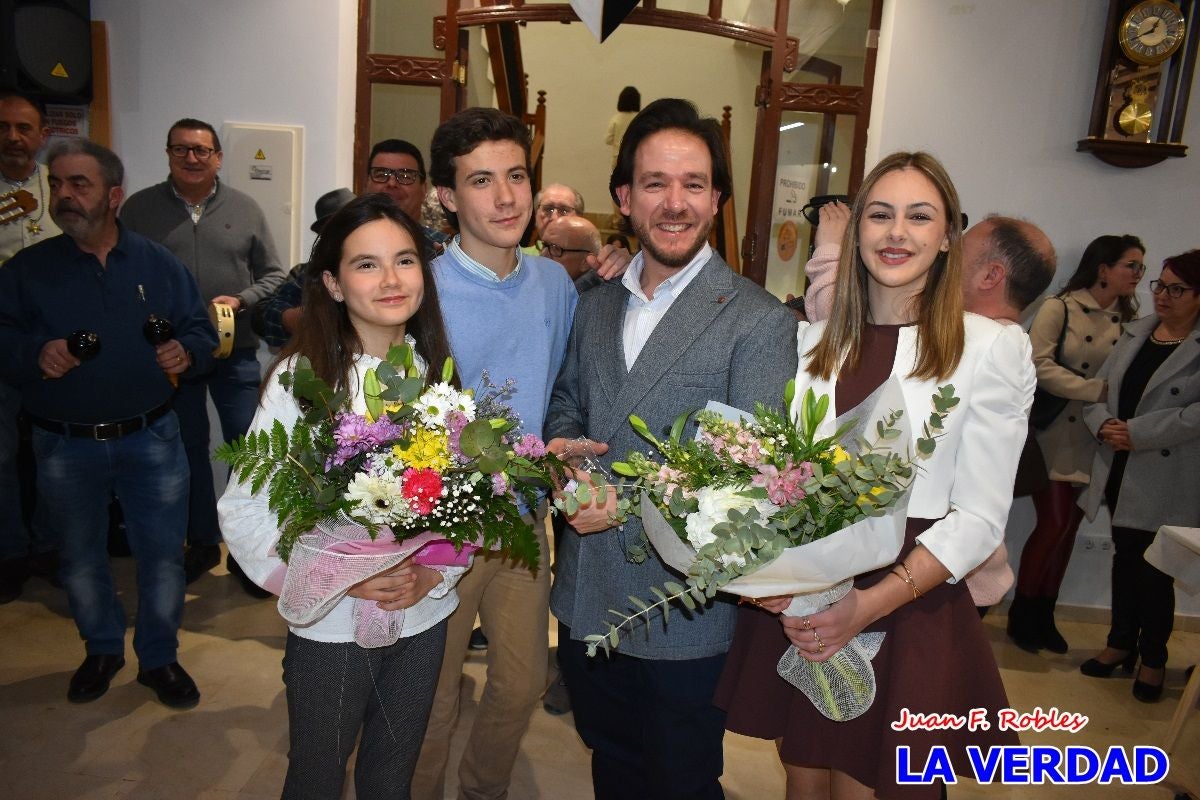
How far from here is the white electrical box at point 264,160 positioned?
4.20 m

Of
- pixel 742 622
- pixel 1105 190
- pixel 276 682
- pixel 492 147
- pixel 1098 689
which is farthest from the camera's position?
pixel 1105 190

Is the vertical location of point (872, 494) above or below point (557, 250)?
below

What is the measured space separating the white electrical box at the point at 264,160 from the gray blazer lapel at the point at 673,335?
302 centimetres

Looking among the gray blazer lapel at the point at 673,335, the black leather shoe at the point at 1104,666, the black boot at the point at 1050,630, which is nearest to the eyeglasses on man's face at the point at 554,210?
the gray blazer lapel at the point at 673,335

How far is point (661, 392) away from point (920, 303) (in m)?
0.55

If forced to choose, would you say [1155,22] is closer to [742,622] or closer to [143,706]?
[742,622]

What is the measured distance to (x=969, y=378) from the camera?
1.61 meters

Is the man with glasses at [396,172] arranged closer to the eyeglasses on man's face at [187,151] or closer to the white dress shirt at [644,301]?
the eyeglasses on man's face at [187,151]

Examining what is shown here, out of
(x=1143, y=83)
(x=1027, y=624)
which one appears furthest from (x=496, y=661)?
(x=1143, y=83)

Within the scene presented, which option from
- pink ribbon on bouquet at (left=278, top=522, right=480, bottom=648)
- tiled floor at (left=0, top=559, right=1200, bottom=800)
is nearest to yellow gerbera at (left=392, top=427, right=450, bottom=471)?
pink ribbon on bouquet at (left=278, top=522, right=480, bottom=648)

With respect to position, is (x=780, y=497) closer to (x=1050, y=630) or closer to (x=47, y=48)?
(x=1050, y=630)

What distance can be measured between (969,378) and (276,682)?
2.61 metres

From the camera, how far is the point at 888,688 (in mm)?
1624

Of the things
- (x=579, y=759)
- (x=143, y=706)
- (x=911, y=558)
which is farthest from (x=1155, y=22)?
(x=143, y=706)
